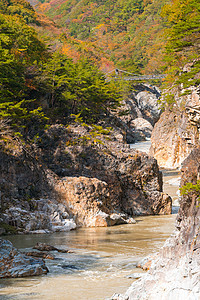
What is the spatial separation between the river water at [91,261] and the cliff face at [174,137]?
16777 millimetres

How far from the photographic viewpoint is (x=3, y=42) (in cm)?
1981

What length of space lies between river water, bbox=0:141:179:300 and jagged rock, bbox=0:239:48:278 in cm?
19

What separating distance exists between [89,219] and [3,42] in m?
11.1

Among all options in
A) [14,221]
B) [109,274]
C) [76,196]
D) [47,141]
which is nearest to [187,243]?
[109,274]

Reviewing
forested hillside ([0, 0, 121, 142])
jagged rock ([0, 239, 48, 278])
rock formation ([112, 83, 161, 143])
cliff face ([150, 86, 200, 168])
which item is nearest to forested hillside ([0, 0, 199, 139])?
forested hillside ([0, 0, 121, 142])

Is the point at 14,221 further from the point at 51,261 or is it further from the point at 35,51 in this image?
the point at 35,51

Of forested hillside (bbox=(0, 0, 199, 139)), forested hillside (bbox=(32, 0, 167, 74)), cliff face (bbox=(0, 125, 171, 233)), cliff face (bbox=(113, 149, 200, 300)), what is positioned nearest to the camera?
cliff face (bbox=(113, 149, 200, 300))

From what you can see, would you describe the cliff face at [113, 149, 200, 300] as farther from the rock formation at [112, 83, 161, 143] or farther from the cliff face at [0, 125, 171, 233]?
the rock formation at [112, 83, 161, 143]

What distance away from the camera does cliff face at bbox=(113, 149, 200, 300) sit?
4.05 meters

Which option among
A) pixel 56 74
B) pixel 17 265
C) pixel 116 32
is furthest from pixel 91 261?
pixel 116 32

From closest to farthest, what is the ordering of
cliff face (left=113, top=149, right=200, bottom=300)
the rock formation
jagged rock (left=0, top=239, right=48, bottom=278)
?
cliff face (left=113, top=149, right=200, bottom=300)
jagged rock (left=0, top=239, right=48, bottom=278)
the rock formation

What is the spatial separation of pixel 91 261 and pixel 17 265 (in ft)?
5.70

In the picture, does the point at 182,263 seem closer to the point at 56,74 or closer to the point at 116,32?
the point at 56,74

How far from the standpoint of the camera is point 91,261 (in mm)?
8086
